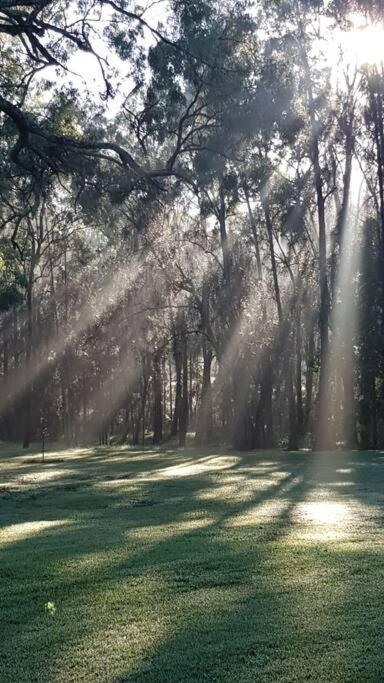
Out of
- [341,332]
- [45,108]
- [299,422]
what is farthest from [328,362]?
[45,108]

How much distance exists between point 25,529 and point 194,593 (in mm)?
4440

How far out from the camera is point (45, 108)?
14.8 metres

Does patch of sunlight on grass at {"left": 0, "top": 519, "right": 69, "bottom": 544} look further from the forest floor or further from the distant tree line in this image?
the distant tree line

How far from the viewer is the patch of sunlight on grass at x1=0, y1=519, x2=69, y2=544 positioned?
26.9 feet

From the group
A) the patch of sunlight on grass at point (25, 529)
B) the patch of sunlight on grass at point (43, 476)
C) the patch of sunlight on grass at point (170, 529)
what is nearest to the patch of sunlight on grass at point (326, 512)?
the patch of sunlight on grass at point (170, 529)

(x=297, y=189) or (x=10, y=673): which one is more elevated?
(x=297, y=189)

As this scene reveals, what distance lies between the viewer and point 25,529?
905 cm

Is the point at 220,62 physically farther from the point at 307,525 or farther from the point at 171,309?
the point at 171,309

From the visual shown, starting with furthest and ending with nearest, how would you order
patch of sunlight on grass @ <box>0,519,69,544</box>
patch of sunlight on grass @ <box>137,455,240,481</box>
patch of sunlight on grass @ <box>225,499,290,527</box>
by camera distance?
patch of sunlight on grass @ <box>137,455,240,481</box>, patch of sunlight on grass @ <box>225,499,290,527</box>, patch of sunlight on grass @ <box>0,519,69,544</box>

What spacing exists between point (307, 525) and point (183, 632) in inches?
164

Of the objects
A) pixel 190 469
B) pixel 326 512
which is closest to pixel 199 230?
pixel 190 469

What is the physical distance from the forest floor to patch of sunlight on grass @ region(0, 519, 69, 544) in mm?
18

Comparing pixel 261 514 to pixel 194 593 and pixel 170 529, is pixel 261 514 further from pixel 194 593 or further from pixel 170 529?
pixel 194 593

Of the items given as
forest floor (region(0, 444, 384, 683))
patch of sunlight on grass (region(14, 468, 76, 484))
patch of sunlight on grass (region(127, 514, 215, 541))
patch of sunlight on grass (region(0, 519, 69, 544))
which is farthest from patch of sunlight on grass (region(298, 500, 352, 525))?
patch of sunlight on grass (region(14, 468, 76, 484))
